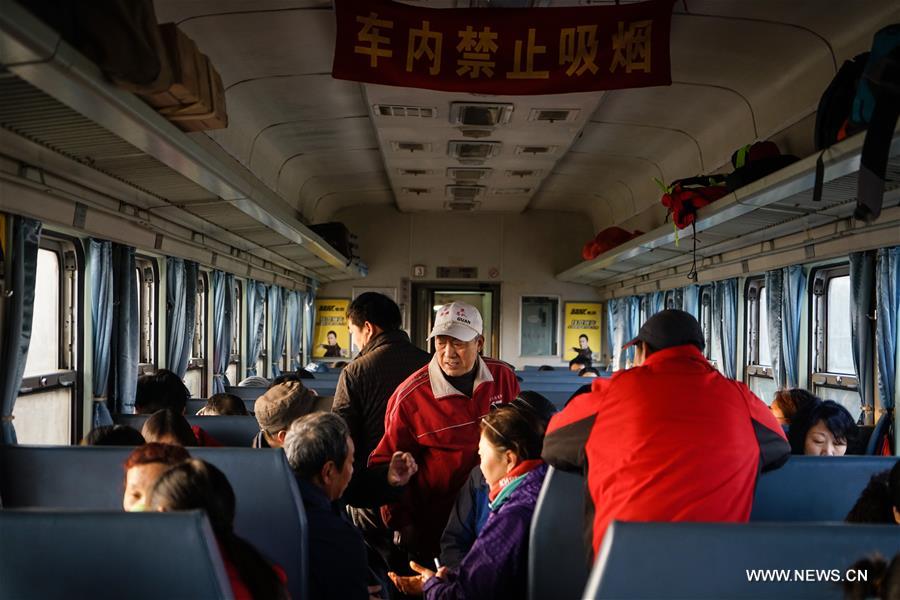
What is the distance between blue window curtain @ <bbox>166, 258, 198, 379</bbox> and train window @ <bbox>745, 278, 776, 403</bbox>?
20.6ft

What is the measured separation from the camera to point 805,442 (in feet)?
13.8

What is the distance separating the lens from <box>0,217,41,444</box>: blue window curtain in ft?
14.5

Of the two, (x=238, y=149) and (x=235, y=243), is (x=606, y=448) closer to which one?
(x=238, y=149)

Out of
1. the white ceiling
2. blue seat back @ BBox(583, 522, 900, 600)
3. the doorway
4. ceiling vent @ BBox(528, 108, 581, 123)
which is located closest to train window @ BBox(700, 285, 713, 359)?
the white ceiling

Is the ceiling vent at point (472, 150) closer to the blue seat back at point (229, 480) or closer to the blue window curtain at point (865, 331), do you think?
the blue window curtain at point (865, 331)

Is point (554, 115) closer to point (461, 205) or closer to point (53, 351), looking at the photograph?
point (53, 351)

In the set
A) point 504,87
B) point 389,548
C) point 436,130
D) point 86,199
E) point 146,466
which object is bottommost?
point 389,548

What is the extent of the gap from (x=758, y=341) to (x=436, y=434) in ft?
21.3

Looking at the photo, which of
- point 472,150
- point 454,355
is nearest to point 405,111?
point 472,150

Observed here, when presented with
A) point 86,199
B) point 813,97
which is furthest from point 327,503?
point 813,97

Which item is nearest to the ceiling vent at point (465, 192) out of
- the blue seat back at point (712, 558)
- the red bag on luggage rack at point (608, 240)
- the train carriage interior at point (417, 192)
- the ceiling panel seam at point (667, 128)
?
the train carriage interior at point (417, 192)

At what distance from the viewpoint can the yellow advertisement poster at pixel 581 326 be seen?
15.8 meters

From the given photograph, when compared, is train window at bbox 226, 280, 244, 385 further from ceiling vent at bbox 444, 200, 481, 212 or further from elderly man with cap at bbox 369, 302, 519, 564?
elderly man with cap at bbox 369, 302, 519, 564

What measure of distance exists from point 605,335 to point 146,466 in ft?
46.0
